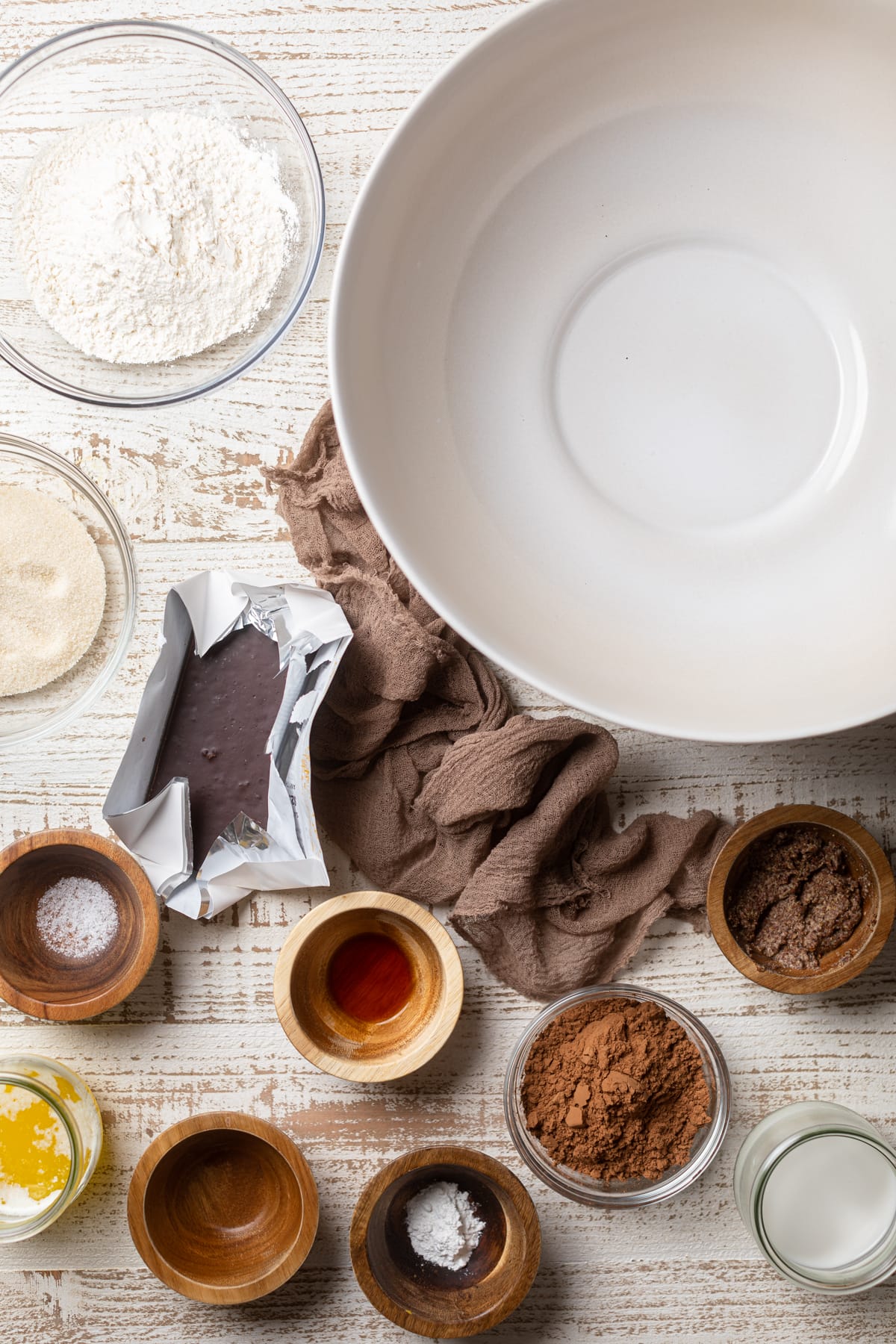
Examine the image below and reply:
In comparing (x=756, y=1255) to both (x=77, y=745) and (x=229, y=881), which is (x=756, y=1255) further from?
(x=77, y=745)

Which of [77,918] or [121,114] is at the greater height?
[121,114]

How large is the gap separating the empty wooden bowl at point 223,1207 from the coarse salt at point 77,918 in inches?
8.5

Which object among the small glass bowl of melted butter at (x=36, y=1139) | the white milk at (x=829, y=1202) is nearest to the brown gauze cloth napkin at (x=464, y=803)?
the white milk at (x=829, y=1202)

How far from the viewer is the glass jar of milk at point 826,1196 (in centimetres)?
109

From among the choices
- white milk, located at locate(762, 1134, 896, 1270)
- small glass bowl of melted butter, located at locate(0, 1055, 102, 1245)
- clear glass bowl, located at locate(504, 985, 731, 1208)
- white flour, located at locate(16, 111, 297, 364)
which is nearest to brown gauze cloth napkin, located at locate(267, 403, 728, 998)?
clear glass bowl, located at locate(504, 985, 731, 1208)

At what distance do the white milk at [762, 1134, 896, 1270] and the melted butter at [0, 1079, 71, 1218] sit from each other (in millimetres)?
793

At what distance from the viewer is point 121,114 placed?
44.0 inches

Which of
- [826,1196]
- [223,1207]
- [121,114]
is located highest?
[121,114]

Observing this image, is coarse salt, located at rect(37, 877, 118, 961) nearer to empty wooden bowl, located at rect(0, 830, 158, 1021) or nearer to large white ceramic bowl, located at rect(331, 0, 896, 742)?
empty wooden bowl, located at rect(0, 830, 158, 1021)

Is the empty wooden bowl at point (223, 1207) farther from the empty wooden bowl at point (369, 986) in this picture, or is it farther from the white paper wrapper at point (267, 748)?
the white paper wrapper at point (267, 748)

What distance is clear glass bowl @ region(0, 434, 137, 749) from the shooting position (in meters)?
1.13

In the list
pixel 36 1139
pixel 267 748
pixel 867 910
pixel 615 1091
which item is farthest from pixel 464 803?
pixel 36 1139

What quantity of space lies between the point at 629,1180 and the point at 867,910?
0.39 m

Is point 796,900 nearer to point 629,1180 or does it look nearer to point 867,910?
point 867,910
